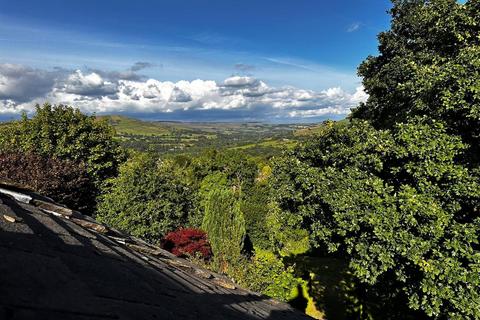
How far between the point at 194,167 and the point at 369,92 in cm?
4412

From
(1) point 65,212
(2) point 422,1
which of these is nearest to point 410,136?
(1) point 65,212

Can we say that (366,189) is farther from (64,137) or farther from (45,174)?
(64,137)

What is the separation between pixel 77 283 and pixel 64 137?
99.7ft

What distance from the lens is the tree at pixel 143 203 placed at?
2691 cm

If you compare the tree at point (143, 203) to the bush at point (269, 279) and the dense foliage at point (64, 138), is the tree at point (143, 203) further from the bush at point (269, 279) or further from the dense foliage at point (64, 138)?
the bush at point (269, 279)

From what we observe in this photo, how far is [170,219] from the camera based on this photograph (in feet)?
93.9

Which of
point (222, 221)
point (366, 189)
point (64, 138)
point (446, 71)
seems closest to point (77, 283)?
point (366, 189)

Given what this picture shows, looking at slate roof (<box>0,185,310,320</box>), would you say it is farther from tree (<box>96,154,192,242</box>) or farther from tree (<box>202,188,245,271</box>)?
tree (<box>202,188,245,271</box>)

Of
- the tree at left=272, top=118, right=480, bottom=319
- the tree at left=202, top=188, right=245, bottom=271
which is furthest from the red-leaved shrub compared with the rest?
the tree at left=272, top=118, right=480, bottom=319

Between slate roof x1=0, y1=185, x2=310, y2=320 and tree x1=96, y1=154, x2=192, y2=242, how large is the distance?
69.7 ft

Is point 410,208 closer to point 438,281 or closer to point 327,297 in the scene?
point 438,281

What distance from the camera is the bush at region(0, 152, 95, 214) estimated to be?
21688 mm

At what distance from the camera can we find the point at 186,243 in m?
25.2

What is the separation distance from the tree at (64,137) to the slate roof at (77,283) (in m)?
26.4
